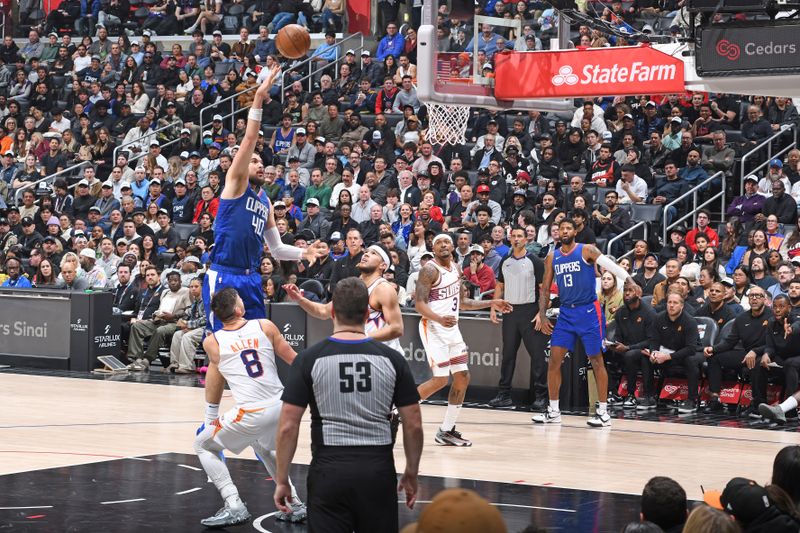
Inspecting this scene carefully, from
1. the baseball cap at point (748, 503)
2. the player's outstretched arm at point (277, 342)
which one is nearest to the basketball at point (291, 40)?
the player's outstretched arm at point (277, 342)

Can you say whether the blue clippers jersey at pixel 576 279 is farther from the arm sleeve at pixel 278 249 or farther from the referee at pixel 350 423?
the referee at pixel 350 423

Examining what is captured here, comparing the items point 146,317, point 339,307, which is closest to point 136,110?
point 146,317

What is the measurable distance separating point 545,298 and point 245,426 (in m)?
6.02

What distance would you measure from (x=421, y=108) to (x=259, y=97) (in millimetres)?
14211

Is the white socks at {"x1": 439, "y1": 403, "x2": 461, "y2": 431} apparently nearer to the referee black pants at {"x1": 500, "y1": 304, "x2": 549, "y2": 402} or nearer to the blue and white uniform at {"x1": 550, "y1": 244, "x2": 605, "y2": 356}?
the blue and white uniform at {"x1": 550, "y1": 244, "x2": 605, "y2": 356}

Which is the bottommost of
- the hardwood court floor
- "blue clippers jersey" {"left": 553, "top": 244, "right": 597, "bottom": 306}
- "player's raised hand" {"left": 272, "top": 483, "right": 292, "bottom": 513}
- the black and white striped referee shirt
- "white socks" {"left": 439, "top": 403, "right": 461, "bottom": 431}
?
the hardwood court floor

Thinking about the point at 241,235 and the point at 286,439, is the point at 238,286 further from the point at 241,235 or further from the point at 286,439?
the point at 286,439

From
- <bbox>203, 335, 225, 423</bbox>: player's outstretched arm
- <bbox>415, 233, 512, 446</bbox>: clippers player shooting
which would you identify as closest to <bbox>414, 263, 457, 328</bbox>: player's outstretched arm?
<bbox>415, 233, 512, 446</bbox>: clippers player shooting

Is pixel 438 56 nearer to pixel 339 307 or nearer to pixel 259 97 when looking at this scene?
pixel 259 97

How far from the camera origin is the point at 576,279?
1311 centimetres

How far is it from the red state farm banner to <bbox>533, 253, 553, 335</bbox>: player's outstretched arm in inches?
78.2

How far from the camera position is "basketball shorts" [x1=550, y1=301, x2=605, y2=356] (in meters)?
13.0

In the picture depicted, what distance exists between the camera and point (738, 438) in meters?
12.4

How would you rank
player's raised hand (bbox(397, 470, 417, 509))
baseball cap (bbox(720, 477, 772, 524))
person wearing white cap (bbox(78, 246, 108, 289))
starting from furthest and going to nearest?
person wearing white cap (bbox(78, 246, 108, 289)), player's raised hand (bbox(397, 470, 417, 509)), baseball cap (bbox(720, 477, 772, 524))
